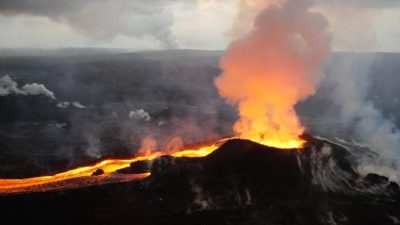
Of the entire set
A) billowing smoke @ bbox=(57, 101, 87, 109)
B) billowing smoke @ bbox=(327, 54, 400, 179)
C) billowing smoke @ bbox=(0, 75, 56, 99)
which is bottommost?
billowing smoke @ bbox=(327, 54, 400, 179)

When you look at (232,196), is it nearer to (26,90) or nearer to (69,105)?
(69,105)

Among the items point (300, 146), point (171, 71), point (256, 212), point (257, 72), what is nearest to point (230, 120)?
point (257, 72)

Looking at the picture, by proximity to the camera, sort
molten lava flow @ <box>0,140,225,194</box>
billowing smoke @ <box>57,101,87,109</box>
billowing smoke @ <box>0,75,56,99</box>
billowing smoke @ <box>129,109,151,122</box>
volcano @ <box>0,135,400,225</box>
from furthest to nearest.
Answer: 1. billowing smoke @ <box>0,75,56,99</box>
2. billowing smoke @ <box>57,101,87,109</box>
3. billowing smoke @ <box>129,109,151,122</box>
4. molten lava flow @ <box>0,140,225,194</box>
5. volcano @ <box>0,135,400,225</box>

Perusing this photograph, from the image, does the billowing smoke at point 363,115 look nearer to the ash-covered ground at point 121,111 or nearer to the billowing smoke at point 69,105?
the ash-covered ground at point 121,111

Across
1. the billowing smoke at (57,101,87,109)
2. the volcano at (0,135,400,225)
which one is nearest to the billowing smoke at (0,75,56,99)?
the billowing smoke at (57,101,87,109)

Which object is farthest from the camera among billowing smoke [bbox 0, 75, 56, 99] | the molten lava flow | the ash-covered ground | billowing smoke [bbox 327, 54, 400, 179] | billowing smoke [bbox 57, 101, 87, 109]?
Result: billowing smoke [bbox 0, 75, 56, 99]

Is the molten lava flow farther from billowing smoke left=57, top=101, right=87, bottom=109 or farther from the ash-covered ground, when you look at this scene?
billowing smoke left=57, top=101, right=87, bottom=109

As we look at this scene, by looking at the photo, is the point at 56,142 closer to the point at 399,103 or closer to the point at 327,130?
the point at 327,130

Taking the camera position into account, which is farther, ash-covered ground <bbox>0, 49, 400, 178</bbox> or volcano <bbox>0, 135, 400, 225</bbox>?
ash-covered ground <bbox>0, 49, 400, 178</bbox>
